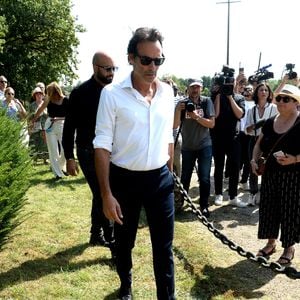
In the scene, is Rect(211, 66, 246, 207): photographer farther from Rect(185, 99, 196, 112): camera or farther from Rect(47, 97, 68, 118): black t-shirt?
Rect(47, 97, 68, 118): black t-shirt

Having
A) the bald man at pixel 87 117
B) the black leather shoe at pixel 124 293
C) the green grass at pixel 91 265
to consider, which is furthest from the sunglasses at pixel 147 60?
the green grass at pixel 91 265

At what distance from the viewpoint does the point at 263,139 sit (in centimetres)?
461

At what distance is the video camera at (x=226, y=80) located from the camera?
255 inches

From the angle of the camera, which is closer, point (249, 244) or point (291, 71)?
point (249, 244)

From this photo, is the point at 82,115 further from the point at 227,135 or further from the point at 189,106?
the point at 227,135

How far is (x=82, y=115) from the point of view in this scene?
4312 mm

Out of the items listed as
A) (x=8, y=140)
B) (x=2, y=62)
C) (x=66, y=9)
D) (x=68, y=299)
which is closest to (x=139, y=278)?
(x=68, y=299)

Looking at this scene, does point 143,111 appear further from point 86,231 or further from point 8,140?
point 86,231

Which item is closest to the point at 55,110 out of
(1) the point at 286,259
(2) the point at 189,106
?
(2) the point at 189,106

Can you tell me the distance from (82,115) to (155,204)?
1.45 meters

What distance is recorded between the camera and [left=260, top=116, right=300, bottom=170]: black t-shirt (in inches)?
169

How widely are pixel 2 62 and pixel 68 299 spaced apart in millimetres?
31557

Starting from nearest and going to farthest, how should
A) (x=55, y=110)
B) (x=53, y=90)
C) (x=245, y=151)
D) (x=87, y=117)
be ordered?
(x=87, y=117)
(x=245, y=151)
(x=53, y=90)
(x=55, y=110)

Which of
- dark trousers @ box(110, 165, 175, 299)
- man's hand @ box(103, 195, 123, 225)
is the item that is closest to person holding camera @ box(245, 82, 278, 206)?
dark trousers @ box(110, 165, 175, 299)
